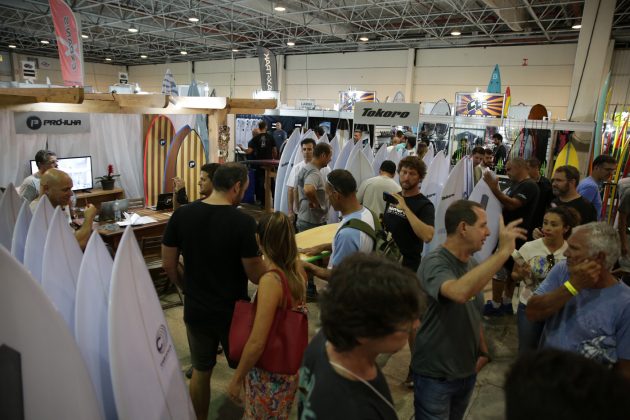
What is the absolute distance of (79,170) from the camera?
5.32 m

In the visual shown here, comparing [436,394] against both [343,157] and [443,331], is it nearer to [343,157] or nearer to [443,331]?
[443,331]

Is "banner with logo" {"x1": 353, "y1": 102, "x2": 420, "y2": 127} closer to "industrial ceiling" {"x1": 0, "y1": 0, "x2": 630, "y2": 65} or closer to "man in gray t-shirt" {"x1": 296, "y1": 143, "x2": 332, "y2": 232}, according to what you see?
"man in gray t-shirt" {"x1": 296, "y1": 143, "x2": 332, "y2": 232}

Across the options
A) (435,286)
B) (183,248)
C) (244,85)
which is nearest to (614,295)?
(435,286)

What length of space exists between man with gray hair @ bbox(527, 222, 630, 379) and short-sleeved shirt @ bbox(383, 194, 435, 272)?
1.22m

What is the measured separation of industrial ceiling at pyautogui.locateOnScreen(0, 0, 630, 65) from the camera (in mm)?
9570

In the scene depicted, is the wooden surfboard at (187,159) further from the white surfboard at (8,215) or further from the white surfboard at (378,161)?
the white surfboard at (8,215)

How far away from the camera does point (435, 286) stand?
4.90 feet

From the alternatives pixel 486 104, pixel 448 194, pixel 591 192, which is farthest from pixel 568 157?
pixel 448 194

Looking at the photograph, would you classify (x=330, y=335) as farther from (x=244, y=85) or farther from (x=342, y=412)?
(x=244, y=85)

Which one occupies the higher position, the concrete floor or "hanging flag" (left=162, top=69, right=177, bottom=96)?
"hanging flag" (left=162, top=69, right=177, bottom=96)

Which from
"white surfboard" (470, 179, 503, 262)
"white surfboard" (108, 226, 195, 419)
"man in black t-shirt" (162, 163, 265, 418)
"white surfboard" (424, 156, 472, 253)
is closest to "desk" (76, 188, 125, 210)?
"man in black t-shirt" (162, 163, 265, 418)

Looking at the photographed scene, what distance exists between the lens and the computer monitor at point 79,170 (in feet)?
16.9

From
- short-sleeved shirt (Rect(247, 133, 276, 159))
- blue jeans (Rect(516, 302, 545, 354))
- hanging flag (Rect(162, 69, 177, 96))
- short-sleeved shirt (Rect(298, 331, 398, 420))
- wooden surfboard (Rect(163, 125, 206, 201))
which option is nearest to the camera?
short-sleeved shirt (Rect(298, 331, 398, 420))

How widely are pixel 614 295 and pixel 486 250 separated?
261 centimetres
